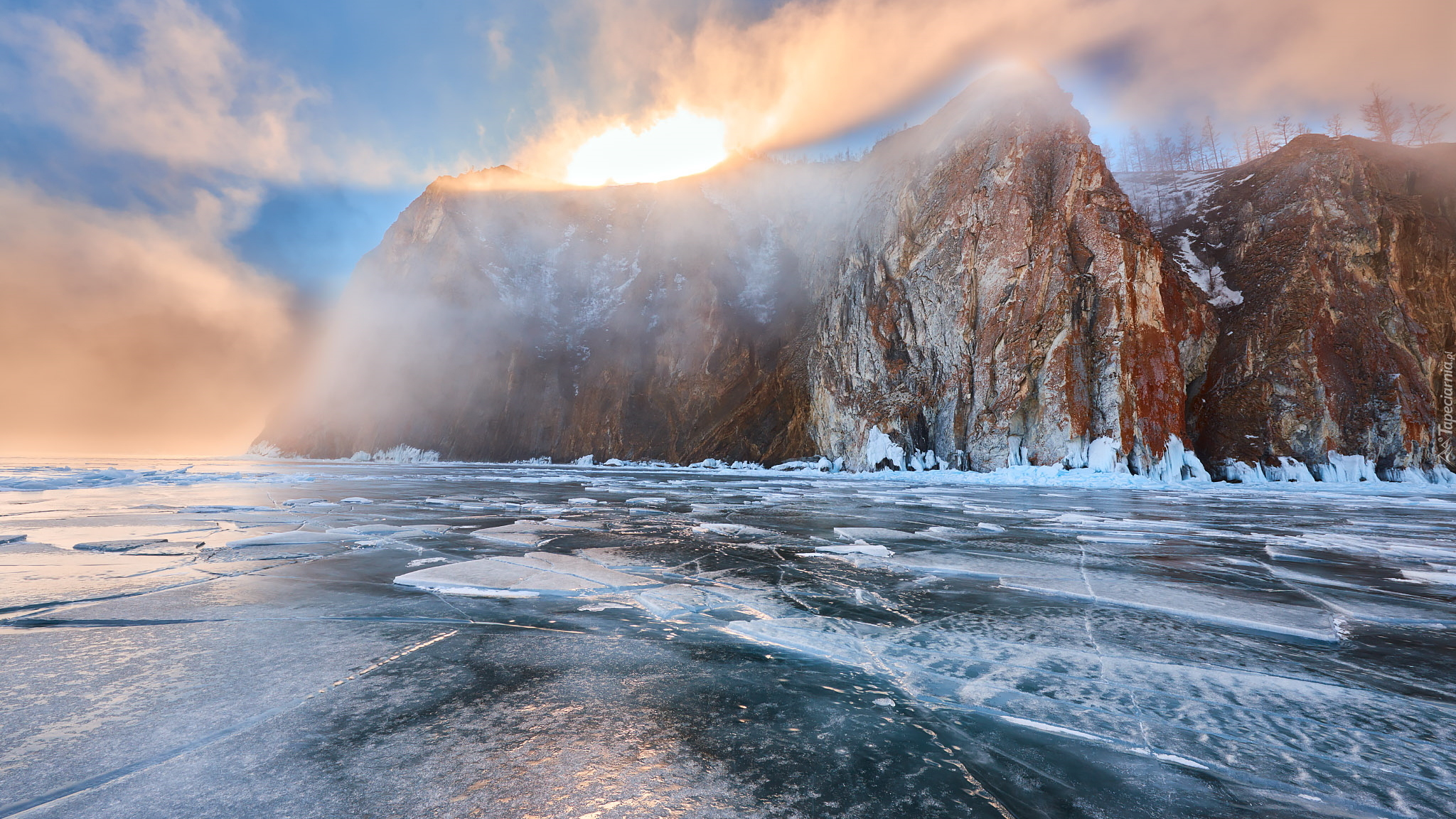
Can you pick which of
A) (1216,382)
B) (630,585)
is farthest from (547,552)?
(1216,382)

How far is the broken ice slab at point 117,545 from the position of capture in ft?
21.6

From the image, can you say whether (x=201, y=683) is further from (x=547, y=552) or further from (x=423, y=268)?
(x=423, y=268)

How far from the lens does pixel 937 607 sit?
14.5ft

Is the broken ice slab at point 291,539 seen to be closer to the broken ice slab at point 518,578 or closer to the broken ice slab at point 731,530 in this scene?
the broken ice slab at point 518,578

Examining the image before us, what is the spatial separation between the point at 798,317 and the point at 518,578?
5728cm

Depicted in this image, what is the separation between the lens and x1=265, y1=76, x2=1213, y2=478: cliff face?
3303 cm

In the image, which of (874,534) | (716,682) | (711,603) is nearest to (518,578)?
(711,603)

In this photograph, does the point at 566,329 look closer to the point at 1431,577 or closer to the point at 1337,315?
the point at 1337,315

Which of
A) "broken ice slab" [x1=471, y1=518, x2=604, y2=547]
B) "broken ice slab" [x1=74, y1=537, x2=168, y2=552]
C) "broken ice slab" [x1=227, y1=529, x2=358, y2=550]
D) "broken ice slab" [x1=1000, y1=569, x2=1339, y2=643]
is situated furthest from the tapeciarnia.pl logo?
"broken ice slab" [x1=74, y1=537, x2=168, y2=552]

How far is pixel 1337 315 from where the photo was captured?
32625mm

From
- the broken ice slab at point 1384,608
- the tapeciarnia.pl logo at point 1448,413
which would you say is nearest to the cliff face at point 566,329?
the tapeciarnia.pl logo at point 1448,413

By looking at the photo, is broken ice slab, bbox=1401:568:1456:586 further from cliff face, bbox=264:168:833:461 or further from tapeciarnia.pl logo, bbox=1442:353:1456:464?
cliff face, bbox=264:168:833:461

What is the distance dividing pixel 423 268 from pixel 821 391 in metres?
60.6

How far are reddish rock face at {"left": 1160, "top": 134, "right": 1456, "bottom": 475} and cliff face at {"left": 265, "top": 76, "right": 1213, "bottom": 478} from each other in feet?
11.5
